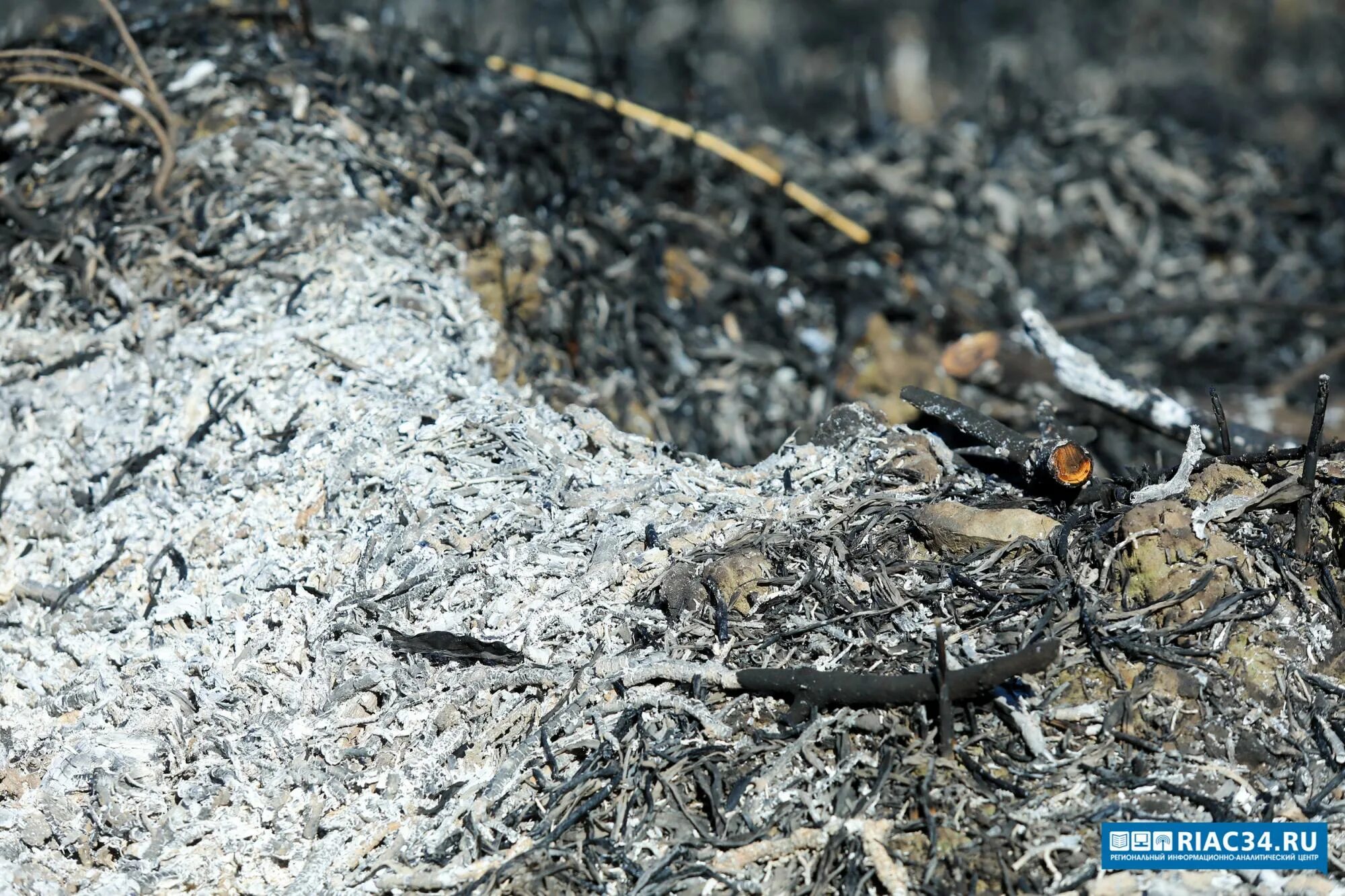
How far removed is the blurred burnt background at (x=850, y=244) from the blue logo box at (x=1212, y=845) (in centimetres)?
122

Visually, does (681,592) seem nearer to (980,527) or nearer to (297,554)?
(980,527)

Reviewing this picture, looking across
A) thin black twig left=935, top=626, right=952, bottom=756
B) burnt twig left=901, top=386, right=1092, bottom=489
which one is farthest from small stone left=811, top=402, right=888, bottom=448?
thin black twig left=935, top=626, right=952, bottom=756

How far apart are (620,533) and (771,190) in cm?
267

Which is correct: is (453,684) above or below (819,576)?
below

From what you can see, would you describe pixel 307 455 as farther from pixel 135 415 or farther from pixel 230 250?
pixel 230 250

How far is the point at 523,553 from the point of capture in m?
2.82

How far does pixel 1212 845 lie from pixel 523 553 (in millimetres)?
1634

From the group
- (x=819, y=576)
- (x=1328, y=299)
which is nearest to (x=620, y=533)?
(x=819, y=576)

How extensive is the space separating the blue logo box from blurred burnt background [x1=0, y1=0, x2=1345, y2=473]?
4.00 feet

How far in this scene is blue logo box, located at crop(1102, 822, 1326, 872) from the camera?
218 centimetres

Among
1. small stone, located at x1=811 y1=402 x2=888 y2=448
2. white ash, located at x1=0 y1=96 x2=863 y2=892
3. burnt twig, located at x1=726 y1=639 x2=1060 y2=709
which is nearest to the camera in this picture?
burnt twig, located at x1=726 y1=639 x2=1060 y2=709

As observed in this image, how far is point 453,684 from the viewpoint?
103 inches

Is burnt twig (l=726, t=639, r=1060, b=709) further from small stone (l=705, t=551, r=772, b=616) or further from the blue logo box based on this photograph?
the blue logo box

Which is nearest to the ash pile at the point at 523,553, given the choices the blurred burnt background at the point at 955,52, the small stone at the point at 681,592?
the small stone at the point at 681,592
